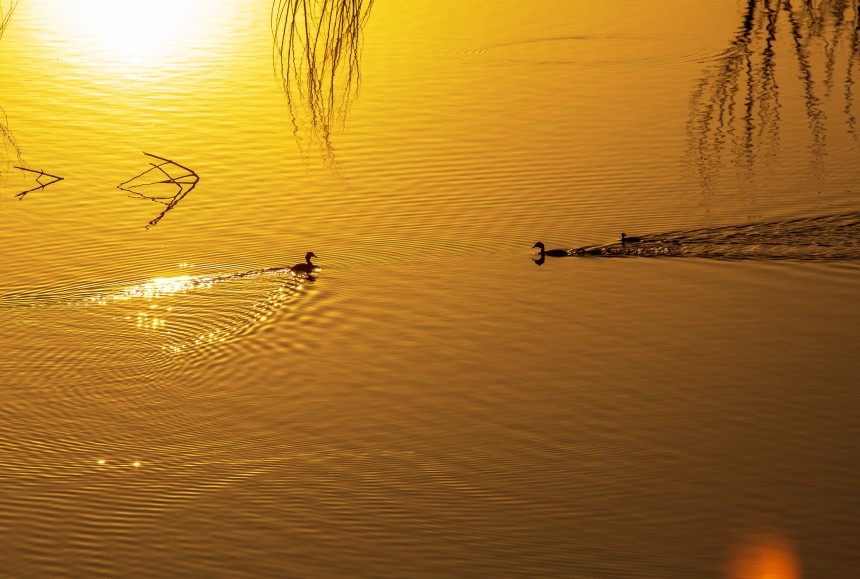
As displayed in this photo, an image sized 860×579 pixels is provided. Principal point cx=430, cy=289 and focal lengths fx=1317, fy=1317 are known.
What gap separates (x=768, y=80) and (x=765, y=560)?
476 inches

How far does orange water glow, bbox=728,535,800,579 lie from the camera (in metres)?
7.35

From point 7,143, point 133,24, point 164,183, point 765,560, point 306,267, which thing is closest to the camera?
point 765,560

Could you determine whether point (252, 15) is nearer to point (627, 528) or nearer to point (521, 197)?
point (521, 197)

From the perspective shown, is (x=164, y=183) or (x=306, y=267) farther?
(x=164, y=183)

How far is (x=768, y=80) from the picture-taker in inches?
723

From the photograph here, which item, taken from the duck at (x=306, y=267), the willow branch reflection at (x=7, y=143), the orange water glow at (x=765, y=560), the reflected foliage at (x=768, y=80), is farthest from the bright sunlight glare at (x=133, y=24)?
the orange water glow at (x=765, y=560)

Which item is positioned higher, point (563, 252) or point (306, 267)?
point (563, 252)

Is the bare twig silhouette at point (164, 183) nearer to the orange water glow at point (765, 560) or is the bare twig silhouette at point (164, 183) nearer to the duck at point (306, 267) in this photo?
the duck at point (306, 267)

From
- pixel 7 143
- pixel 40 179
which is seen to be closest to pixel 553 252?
pixel 40 179

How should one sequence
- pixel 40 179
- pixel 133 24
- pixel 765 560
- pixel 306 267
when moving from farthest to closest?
pixel 133 24 < pixel 40 179 < pixel 306 267 < pixel 765 560

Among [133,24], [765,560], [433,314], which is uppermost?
[133,24]

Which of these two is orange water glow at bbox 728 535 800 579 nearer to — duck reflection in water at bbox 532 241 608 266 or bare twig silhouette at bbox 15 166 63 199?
duck reflection in water at bbox 532 241 608 266

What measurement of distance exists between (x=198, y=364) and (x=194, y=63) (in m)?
10.2

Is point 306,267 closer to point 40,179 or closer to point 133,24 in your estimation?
point 40,179
